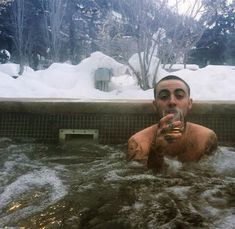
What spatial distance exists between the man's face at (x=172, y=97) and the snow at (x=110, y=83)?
4.17 m

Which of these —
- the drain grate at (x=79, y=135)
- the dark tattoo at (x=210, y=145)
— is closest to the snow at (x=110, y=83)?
the drain grate at (x=79, y=135)

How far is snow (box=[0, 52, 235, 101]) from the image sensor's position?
8461mm

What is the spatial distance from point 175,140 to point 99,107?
6.09 ft

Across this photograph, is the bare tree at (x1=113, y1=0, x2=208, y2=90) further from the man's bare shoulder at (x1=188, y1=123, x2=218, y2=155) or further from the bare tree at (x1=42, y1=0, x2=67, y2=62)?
the bare tree at (x1=42, y1=0, x2=67, y2=62)

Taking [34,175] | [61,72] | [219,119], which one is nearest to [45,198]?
[34,175]

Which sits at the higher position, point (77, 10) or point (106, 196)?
point (77, 10)

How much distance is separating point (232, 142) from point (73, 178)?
101 inches

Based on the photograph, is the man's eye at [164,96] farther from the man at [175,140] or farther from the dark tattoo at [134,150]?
the dark tattoo at [134,150]

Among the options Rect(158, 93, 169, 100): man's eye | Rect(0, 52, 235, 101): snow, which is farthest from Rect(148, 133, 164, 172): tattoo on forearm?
Rect(0, 52, 235, 101): snow

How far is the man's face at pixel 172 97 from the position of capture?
3.25 metres

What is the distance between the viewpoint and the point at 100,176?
322 cm

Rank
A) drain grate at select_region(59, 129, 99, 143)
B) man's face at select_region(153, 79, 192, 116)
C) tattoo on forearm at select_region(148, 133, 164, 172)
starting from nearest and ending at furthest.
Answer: tattoo on forearm at select_region(148, 133, 164, 172) → man's face at select_region(153, 79, 192, 116) → drain grate at select_region(59, 129, 99, 143)

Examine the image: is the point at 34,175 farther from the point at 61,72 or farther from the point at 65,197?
the point at 61,72

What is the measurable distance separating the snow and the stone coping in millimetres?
2669
